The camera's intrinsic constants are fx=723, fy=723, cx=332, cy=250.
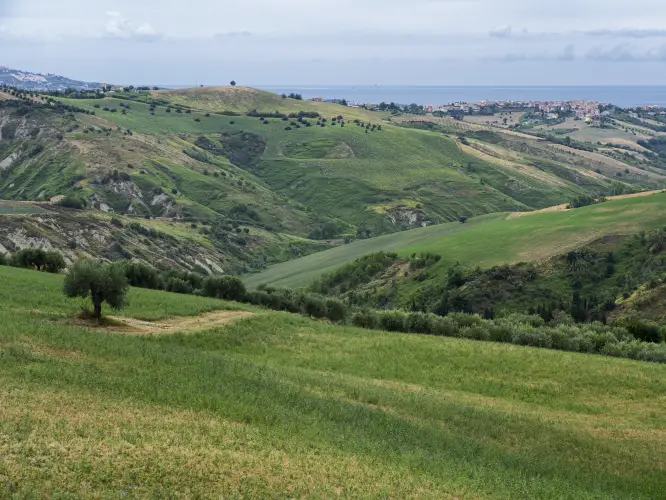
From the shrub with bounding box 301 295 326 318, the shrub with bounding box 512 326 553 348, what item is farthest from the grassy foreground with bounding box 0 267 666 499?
the shrub with bounding box 301 295 326 318

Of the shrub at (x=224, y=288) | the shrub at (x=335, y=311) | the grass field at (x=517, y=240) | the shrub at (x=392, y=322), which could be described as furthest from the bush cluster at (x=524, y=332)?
the grass field at (x=517, y=240)

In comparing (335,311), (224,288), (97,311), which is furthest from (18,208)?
(97,311)

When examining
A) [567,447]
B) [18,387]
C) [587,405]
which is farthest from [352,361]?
[18,387]

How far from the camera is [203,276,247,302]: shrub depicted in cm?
8025

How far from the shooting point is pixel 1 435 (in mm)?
22328

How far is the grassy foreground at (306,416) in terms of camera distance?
22.0 m

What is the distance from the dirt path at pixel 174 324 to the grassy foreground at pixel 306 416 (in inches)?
70.9

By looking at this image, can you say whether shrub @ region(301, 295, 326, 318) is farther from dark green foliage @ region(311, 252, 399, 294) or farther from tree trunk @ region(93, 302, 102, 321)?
dark green foliage @ region(311, 252, 399, 294)

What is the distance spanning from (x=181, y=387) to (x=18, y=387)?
7072 mm

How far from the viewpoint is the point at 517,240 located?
13462cm

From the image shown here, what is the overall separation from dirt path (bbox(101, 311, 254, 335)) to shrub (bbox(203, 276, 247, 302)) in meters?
15.4

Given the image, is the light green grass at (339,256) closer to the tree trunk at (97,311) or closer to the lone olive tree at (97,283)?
the lone olive tree at (97,283)

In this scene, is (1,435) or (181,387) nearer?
(1,435)

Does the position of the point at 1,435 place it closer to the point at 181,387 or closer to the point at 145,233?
the point at 181,387
